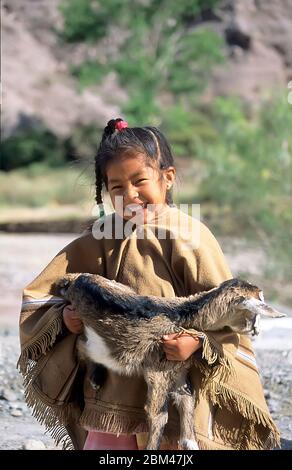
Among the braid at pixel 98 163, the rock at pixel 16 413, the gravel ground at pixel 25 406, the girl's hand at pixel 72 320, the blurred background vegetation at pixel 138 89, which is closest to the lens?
the girl's hand at pixel 72 320

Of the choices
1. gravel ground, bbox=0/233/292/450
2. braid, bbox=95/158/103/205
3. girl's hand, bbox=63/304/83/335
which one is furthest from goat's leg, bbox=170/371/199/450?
gravel ground, bbox=0/233/292/450

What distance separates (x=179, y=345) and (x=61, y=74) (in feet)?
73.7

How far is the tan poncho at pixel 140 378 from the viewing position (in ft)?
8.74

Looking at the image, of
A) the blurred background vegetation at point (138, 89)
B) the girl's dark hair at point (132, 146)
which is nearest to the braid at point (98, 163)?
the girl's dark hair at point (132, 146)

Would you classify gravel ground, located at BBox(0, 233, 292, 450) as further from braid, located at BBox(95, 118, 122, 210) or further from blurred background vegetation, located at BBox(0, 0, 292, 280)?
blurred background vegetation, located at BBox(0, 0, 292, 280)

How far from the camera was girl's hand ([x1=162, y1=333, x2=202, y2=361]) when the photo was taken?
2.54m

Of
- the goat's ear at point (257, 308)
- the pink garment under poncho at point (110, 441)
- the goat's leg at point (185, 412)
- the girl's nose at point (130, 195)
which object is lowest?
the pink garment under poncho at point (110, 441)

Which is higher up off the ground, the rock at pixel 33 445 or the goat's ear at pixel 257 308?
the goat's ear at pixel 257 308

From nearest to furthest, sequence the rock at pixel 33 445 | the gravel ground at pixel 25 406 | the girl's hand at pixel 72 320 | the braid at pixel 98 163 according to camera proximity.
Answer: the girl's hand at pixel 72 320 → the braid at pixel 98 163 → the rock at pixel 33 445 → the gravel ground at pixel 25 406

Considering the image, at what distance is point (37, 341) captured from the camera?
279cm

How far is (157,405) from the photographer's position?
256 cm

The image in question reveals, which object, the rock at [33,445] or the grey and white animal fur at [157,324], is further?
the rock at [33,445]

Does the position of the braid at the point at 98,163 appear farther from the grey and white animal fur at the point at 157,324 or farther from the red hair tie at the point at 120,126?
the grey and white animal fur at the point at 157,324

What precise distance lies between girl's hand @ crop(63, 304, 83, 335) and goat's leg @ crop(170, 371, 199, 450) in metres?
0.36
